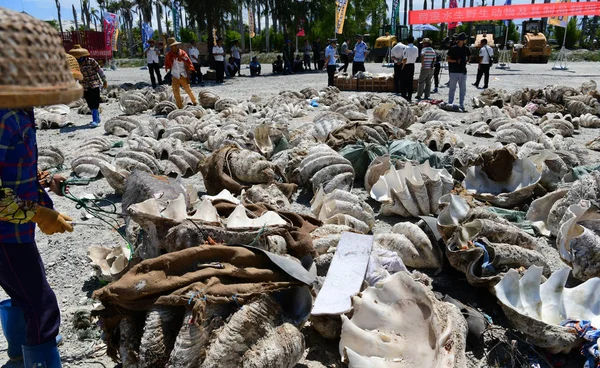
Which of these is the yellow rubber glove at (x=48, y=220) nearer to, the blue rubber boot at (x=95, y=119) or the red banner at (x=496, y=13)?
the blue rubber boot at (x=95, y=119)

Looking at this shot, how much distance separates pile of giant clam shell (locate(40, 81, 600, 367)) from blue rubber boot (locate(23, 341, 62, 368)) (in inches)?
16.2

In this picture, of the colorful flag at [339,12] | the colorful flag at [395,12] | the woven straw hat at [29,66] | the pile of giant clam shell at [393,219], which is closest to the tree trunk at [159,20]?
the colorful flag at [395,12]

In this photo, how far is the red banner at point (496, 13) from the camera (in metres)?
21.7

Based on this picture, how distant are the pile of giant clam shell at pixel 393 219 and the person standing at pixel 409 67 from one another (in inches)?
165

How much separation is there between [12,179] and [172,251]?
958 mm

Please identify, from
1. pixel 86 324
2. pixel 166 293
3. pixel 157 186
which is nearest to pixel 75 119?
pixel 157 186

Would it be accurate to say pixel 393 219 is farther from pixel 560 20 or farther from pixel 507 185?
pixel 560 20

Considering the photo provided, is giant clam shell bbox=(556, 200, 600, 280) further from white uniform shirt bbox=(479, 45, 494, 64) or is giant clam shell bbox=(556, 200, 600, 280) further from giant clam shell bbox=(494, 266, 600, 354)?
white uniform shirt bbox=(479, 45, 494, 64)

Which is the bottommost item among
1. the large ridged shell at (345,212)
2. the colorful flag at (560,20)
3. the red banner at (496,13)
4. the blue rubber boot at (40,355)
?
the blue rubber boot at (40,355)

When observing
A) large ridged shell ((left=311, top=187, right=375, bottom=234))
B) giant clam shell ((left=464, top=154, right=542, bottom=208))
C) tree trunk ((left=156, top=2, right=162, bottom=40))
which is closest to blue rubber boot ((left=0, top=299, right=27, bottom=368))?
large ridged shell ((left=311, top=187, right=375, bottom=234))

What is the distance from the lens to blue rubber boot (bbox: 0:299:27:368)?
262 centimetres

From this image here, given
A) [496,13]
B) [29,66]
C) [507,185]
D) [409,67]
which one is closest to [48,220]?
[29,66]

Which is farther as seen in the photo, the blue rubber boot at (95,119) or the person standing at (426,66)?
the person standing at (426,66)

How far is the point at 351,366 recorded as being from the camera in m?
2.35
